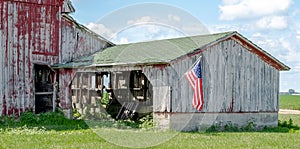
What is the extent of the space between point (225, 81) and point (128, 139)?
7.62m

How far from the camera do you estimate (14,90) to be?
26.5 metres

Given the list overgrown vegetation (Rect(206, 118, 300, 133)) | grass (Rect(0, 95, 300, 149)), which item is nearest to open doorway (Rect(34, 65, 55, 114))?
grass (Rect(0, 95, 300, 149))

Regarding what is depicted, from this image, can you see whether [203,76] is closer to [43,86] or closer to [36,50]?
[36,50]

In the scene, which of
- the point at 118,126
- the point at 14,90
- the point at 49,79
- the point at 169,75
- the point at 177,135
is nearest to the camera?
the point at 177,135

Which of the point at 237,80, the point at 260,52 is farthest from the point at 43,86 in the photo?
the point at 260,52

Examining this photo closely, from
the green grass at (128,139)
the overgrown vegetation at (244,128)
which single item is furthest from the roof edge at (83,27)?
the overgrown vegetation at (244,128)

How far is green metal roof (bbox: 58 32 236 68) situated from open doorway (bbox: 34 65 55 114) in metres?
2.06

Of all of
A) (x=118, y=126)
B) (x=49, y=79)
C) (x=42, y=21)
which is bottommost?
(x=118, y=126)

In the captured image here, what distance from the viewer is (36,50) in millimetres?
27094

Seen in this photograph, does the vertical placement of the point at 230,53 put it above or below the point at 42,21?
below

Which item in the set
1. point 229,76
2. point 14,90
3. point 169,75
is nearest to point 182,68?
point 169,75

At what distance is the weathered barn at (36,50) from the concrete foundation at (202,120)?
6.76 m

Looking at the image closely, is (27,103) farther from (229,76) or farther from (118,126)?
(229,76)

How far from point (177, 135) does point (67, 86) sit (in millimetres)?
8930
